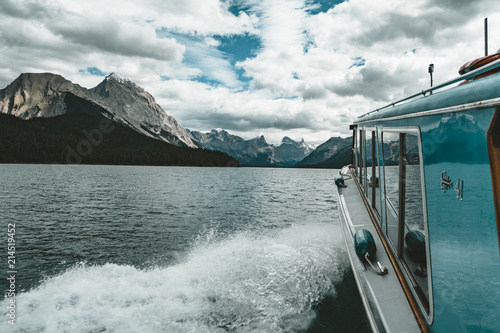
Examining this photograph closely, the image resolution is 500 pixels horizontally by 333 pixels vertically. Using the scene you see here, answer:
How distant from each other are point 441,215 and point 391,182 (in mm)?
2253

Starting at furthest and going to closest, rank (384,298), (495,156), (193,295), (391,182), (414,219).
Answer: (193,295) < (391,182) < (414,219) < (384,298) < (495,156)

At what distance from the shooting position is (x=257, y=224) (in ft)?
57.4

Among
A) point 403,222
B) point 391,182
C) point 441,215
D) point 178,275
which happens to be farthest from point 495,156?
point 178,275

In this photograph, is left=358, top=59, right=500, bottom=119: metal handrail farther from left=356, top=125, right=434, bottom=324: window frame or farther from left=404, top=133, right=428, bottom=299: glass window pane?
left=404, top=133, right=428, bottom=299: glass window pane

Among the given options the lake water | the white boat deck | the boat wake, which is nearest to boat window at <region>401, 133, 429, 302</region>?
the white boat deck

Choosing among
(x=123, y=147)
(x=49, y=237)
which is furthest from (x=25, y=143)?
(x=49, y=237)

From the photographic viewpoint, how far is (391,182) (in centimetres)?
533

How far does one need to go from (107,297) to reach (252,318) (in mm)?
3507

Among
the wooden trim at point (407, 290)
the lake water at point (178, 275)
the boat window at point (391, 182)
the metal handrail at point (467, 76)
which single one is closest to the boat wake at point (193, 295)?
the lake water at point (178, 275)

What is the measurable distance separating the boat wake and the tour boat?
2482mm

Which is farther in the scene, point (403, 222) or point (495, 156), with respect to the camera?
point (403, 222)

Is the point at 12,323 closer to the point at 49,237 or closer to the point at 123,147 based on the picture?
the point at 49,237

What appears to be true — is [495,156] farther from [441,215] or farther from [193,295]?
[193,295]

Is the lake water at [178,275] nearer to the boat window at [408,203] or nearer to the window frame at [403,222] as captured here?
the window frame at [403,222]
